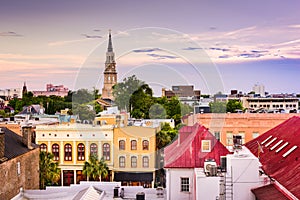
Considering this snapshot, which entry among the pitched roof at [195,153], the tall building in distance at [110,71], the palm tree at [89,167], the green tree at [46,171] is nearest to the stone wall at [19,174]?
the green tree at [46,171]

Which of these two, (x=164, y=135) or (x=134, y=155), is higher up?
(x=164, y=135)

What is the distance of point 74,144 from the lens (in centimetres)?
4169

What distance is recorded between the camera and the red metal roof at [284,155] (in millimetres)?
16259

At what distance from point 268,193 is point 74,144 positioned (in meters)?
27.3

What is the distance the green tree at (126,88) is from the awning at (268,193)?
10.6 metres

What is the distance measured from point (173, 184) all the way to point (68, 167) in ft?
71.2

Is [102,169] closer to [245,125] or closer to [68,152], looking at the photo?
[68,152]

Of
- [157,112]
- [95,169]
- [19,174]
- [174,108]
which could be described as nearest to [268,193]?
[19,174]

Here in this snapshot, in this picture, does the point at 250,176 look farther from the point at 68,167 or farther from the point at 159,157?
the point at 68,167

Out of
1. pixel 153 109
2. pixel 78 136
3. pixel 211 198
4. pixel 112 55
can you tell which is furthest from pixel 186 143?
pixel 78 136

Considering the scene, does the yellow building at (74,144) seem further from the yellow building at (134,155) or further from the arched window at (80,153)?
the yellow building at (134,155)

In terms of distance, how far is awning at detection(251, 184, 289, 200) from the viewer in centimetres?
1559

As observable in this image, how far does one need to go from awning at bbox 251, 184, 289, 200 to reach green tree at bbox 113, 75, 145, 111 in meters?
10.6

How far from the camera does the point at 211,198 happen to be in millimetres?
17938
